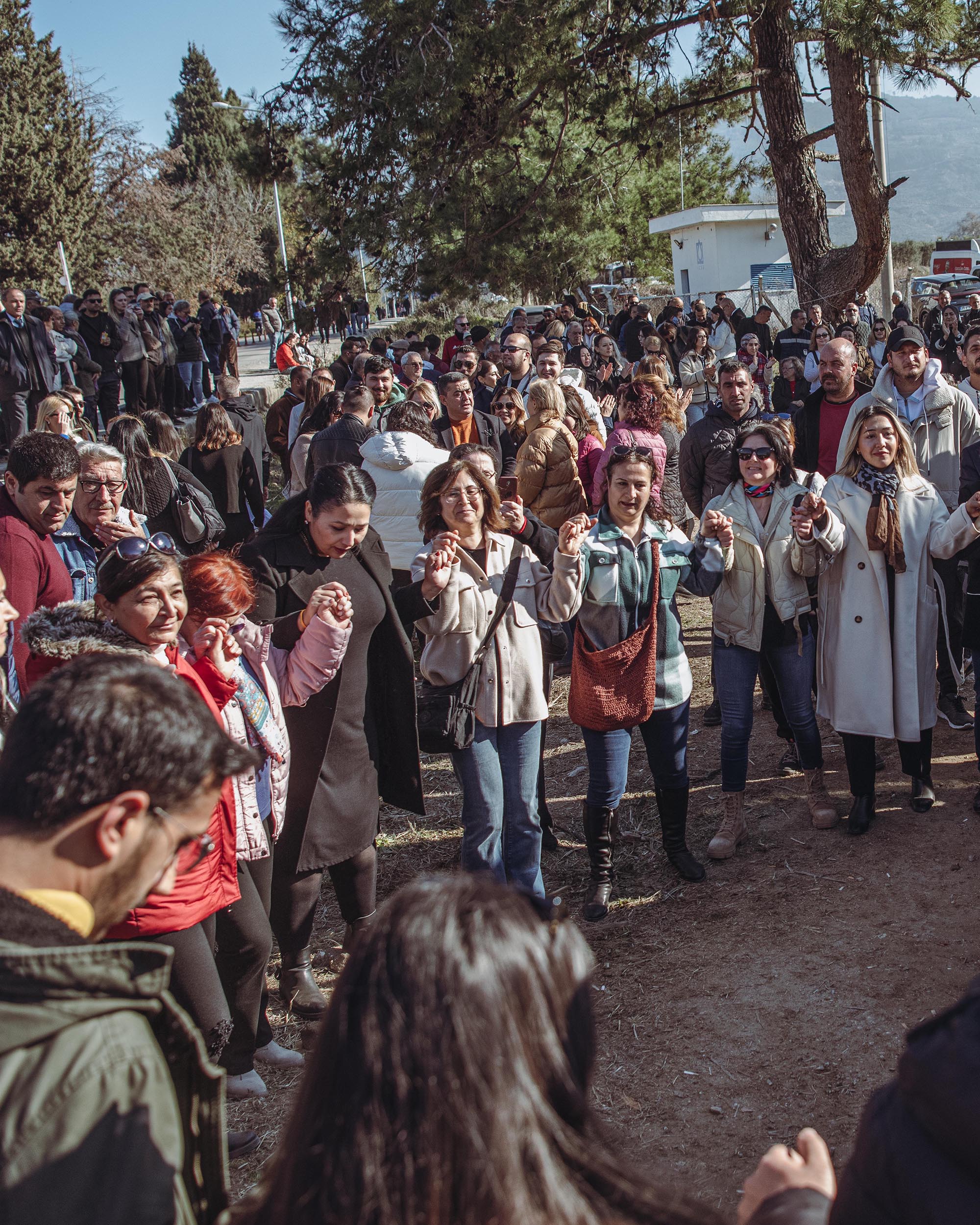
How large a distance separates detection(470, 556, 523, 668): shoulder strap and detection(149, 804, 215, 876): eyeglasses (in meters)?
1.99

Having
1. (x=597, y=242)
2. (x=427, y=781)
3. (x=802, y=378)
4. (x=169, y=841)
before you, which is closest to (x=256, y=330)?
(x=597, y=242)

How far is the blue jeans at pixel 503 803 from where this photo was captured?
389 centimetres

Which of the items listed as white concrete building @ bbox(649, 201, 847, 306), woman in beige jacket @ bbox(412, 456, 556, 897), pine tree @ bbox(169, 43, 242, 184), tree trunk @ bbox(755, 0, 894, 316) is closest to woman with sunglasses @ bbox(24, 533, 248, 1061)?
woman in beige jacket @ bbox(412, 456, 556, 897)

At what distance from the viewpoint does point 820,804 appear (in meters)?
4.88

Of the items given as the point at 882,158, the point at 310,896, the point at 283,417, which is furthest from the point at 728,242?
the point at 310,896

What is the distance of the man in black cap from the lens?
5.60 m

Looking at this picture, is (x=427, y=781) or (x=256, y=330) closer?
(x=427, y=781)

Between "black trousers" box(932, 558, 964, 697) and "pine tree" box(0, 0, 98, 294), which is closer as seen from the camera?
"black trousers" box(932, 558, 964, 697)

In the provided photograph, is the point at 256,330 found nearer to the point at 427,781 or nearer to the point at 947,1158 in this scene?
the point at 427,781

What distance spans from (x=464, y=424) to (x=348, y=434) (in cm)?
106

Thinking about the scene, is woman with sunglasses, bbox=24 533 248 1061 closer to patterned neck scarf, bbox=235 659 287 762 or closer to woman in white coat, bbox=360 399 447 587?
patterned neck scarf, bbox=235 659 287 762

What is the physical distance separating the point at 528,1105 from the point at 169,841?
68 centimetres

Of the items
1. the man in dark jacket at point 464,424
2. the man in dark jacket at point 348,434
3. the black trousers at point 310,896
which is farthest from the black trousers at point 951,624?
the man in dark jacket at point 348,434

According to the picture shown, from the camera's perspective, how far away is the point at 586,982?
1.27 meters
